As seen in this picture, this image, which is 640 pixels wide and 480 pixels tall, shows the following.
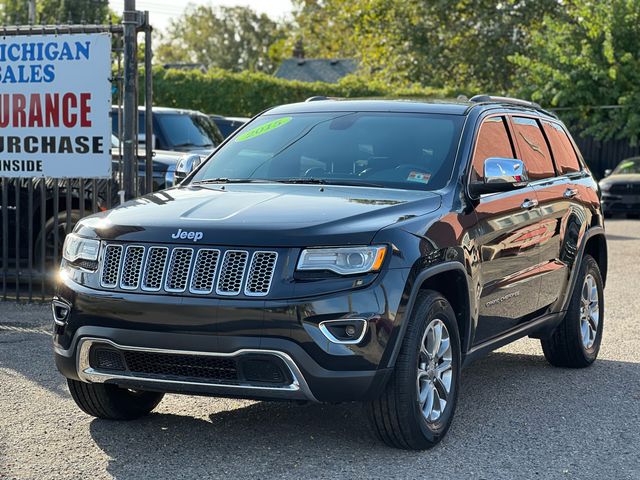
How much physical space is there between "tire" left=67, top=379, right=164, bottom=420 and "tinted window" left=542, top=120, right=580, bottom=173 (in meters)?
3.35

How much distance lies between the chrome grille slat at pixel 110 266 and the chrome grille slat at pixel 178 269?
0.98 ft

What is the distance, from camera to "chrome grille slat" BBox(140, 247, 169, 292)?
5.23 meters

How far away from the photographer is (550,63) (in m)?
33.9

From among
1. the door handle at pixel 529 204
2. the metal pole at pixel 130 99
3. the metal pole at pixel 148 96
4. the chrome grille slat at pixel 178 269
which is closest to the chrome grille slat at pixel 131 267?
the chrome grille slat at pixel 178 269

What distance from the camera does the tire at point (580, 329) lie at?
770 cm

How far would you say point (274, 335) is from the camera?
4.98 m

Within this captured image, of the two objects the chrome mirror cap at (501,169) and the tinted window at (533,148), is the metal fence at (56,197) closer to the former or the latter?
the tinted window at (533,148)

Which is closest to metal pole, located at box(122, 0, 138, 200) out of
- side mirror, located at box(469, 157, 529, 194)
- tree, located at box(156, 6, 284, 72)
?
side mirror, located at box(469, 157, 529, 194)

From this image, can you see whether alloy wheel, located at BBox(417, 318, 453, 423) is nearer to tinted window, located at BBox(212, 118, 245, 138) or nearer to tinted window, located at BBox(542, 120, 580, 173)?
tinted window, located at BBox(542, 120, 580, 173)

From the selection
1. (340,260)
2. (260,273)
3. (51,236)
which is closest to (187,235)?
(260,273)

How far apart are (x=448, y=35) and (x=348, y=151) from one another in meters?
34.4

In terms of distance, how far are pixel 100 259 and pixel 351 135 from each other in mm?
1814

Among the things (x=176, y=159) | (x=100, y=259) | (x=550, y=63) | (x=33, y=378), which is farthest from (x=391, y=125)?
(x=550, y=63)

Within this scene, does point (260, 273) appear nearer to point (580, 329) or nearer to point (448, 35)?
point (580, 329)
